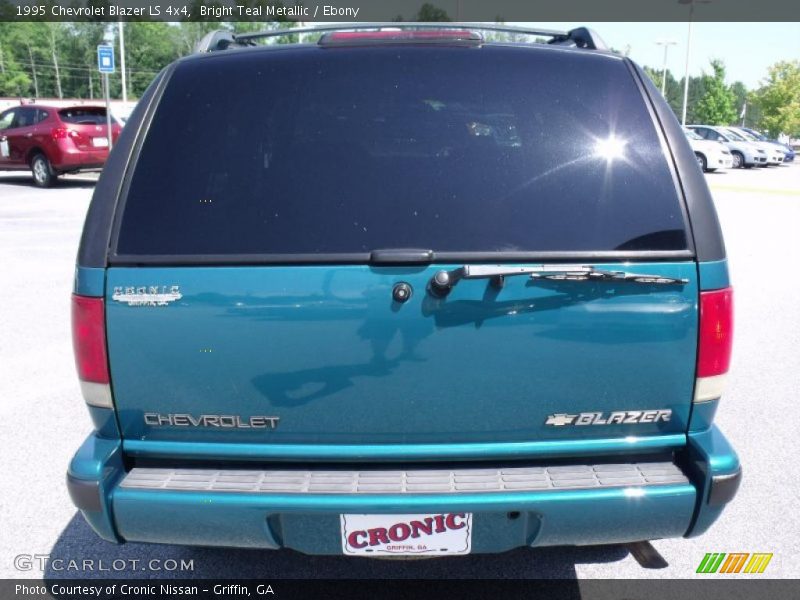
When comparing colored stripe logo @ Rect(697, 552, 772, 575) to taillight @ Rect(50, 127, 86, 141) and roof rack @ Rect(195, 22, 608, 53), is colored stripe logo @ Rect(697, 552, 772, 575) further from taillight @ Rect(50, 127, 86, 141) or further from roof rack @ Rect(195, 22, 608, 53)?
taillight @ Rect(50, 127, 86, 141)

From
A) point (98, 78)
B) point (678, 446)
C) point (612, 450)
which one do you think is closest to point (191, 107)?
point (612, 450)

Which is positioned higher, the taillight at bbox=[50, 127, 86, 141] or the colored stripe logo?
the taillight at bbox=[50, 127, 86, 141]

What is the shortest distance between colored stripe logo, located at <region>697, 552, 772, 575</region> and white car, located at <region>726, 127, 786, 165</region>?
1213 inches

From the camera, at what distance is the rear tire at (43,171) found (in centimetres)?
1722

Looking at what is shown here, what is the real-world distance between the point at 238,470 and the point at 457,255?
3.18 feet

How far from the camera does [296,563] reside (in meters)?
3.10

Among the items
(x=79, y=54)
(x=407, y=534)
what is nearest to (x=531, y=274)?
(x=407, y=534)

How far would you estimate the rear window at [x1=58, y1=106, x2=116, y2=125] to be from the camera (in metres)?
16.8

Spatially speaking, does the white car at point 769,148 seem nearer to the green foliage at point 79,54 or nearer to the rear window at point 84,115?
the rear window at point 84,115

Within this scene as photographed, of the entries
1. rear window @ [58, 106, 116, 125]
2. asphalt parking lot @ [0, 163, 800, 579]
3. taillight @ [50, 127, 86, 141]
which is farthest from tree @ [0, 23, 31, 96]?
asphalt parking lot @ [0, 163, 800, 579]

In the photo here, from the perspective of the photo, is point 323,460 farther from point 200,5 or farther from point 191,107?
point 200,5

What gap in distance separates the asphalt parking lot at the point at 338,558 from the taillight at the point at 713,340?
1067 millimetres

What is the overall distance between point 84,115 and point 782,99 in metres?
48.9

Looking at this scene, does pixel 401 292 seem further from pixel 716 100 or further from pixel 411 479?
pixel 716 100
